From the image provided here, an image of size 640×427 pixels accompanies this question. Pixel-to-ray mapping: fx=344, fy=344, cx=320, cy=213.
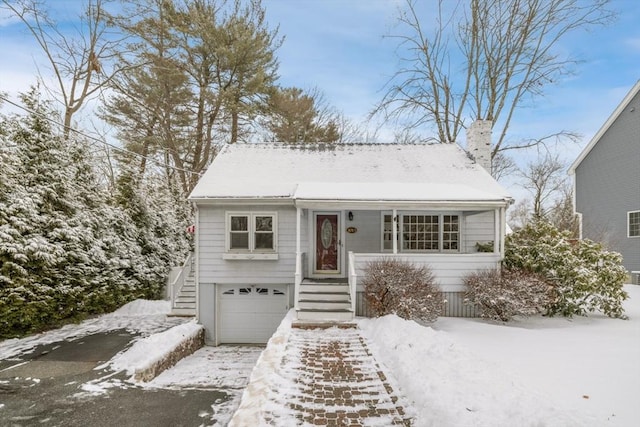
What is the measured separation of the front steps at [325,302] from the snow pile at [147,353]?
3057 millimetres

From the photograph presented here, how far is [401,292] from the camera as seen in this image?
7.71m

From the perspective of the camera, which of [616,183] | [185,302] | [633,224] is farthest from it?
[616,183]

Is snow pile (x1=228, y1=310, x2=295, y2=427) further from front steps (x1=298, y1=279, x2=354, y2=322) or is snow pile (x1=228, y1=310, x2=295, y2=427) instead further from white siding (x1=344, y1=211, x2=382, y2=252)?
white siding (x1=344, y1=211, x2=382, y2=252)

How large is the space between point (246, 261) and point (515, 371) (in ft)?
22.9

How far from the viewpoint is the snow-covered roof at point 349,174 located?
29.3 ft

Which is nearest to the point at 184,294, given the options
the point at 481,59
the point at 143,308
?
the point at 143,308

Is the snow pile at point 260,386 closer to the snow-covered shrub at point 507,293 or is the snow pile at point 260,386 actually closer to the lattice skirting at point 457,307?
the lattice skirting at point 457,307

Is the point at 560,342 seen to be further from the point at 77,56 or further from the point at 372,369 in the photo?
the point at 77,56

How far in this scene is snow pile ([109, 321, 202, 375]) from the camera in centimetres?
705

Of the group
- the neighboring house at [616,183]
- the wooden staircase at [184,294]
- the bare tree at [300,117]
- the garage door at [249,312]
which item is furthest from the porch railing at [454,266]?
the bare tree at [300,117]

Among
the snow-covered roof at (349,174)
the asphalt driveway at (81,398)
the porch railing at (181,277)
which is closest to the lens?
the asphalt driveway at (81,398)

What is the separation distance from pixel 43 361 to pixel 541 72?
2190 centimetres

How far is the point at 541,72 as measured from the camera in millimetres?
16906

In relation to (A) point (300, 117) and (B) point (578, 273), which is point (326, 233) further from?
(A) point (300, 117)
